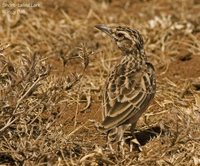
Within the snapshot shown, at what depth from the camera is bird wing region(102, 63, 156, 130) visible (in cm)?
859

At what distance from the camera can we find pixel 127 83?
29.7ft

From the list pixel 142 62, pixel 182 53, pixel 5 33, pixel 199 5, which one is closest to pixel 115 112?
pixel 142 62

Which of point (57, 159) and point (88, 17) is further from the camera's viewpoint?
point (88, 17)

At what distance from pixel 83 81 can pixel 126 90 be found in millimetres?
2160

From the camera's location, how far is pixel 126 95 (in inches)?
349

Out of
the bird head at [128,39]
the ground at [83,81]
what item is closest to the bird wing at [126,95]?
the ground at [83,81]

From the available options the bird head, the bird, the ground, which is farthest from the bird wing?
the bird head

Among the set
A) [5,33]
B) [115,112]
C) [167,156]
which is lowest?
[167,156]

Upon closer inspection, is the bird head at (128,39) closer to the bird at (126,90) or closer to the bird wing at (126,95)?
the bird at (126,90)

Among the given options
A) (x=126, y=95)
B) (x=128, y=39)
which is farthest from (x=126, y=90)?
(x=128, y=39)

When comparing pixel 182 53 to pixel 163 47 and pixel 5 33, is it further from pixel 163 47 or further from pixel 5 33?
pixel 5 33

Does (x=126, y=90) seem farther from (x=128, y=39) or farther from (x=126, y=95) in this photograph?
(x=128, y=39)

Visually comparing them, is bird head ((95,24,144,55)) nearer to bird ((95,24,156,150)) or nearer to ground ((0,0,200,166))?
bird ((95,24,156,150))

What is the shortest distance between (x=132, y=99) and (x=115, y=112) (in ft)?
1.10
